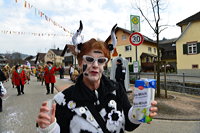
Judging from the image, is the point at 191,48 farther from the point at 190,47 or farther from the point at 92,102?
the point at 92,102

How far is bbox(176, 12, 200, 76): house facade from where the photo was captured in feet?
Answer: 62.7

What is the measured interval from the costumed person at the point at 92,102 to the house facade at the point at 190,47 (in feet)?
67.6

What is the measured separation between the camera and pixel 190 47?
19922 millimetres

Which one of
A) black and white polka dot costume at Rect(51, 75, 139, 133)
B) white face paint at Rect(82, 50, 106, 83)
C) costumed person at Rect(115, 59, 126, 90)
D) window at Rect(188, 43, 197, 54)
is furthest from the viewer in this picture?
window at Rect(188, 43, 197, 54)

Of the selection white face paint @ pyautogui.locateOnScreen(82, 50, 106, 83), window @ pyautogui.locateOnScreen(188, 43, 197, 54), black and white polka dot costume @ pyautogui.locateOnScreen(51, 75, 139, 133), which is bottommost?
black and white polka dot costume @ pyautogui.locateOnScreen(51, 75, 139, 133)

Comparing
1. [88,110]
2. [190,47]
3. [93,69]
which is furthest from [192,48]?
[88,110]

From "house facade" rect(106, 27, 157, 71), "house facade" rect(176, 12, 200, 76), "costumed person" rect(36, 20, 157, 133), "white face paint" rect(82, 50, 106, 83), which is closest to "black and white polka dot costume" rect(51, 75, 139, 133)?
"costumed person" rect(36, 20, 157, 133)

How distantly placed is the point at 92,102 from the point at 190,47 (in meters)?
21.7

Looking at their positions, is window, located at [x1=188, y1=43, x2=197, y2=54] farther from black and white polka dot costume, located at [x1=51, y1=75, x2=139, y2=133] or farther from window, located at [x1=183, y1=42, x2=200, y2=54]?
black and white polka dot costume, located at [x1=51, y1=75, x2=139, y2=133]

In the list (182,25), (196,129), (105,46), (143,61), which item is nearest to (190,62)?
(182,25)

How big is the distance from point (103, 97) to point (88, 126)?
33 cm

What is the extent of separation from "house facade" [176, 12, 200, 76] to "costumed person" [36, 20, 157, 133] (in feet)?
67.6

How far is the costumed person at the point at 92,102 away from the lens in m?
1.50

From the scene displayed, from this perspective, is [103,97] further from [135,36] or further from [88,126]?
[135,36]
